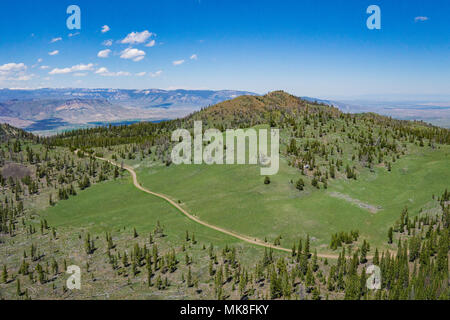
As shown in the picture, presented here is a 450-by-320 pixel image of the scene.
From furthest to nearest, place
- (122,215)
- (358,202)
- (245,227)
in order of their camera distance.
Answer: (122,215)
(358,202)
(245,227)

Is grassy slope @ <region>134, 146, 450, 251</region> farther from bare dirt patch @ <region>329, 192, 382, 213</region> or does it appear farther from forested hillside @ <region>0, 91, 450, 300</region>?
bare dirt patch @ <region>329, 192, 382, 213</region>

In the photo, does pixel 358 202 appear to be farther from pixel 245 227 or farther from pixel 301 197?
pixel 245 227

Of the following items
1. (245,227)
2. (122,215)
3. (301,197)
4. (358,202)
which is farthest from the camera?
(122,215)

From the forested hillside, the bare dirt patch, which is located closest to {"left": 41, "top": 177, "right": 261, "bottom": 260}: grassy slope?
the forested hillside

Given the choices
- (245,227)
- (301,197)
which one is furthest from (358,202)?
(245,227)

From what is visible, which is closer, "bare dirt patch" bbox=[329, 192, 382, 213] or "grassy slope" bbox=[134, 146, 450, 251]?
"grassy slope" bbox=[134, 146, 450, 251]

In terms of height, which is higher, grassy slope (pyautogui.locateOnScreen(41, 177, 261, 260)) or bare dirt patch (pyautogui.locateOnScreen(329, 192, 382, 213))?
bare dirt patch (pyautogui.locateOnScreen(329, 192, 382, 213))

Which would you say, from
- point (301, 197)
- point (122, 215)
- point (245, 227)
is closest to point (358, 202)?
point (301, 197)

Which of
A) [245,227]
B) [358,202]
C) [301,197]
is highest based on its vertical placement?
[301,197]

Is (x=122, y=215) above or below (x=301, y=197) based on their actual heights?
below

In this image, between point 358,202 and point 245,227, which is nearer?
point 245,227

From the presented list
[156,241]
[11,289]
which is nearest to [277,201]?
[156,241]

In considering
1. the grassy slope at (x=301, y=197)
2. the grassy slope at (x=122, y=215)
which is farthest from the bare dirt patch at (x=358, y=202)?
the grassy slope at (x=122, y=215)
